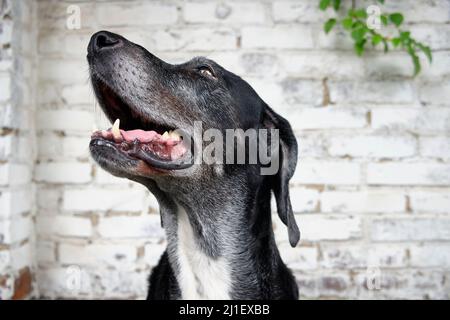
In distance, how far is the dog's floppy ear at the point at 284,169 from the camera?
1596mm

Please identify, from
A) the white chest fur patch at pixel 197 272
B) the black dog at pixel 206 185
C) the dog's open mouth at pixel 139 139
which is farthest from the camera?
the white chest fur patch at pixel 197 272

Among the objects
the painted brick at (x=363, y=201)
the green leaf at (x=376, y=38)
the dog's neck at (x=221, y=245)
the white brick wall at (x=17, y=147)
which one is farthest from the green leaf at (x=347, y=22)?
the white brick wall at (x=17, y=147)

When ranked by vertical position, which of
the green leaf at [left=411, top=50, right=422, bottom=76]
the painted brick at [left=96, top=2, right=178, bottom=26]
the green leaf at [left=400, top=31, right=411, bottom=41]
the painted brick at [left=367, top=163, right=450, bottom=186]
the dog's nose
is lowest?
the painted brick at [left=367, top=163, right=450, bottom=186]

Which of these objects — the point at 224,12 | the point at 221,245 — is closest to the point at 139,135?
the point at 221,245

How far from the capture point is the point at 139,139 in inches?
52.3

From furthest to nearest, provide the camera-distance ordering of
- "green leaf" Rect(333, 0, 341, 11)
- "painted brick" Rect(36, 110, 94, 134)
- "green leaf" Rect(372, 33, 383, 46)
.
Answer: "painted brick" Rect(36, 110, 94, 134), "green leaf" Rect(333, 0, 341, 11), "green leaf" Rect(372, 33, 383, 46)

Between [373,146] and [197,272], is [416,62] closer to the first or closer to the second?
[373,146]

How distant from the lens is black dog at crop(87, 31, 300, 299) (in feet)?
4.70

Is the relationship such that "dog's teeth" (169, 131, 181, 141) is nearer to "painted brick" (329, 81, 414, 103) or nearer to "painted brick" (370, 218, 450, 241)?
"painted brick" (329, 81, 414, 103)

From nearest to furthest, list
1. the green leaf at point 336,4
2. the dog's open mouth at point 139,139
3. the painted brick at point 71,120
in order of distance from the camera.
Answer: the dog's open mouth at point 139,139
the green leaf at point 336,4
the painted brick at point 71,120

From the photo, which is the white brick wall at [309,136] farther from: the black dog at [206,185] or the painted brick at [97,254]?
the black dog at [206,185]

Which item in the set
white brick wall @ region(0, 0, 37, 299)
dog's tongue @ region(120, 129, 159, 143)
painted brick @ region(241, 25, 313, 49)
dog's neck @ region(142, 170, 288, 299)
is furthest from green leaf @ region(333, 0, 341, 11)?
white brick wall @ region(0, 0, 37, 299)

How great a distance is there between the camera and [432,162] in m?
2.45

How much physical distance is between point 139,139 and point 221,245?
20.8 inches
